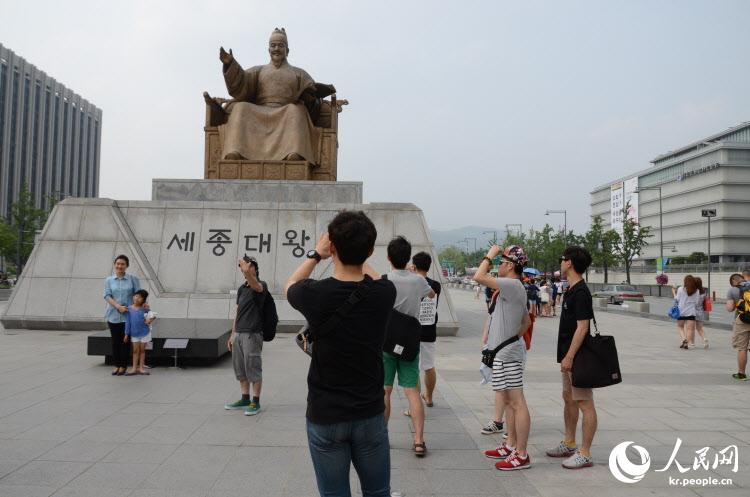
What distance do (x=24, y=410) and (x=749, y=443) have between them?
6676 millimetres

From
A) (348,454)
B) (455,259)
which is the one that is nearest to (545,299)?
(348,454)

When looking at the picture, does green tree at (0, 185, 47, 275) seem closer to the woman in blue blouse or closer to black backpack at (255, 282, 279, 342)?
the woman in blue blouse

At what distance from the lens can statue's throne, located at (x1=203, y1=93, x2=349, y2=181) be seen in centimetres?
1271

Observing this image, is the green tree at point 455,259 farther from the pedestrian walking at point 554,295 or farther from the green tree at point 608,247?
the pedestrian walking at point 554,295

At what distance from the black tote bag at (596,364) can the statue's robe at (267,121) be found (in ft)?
32.4

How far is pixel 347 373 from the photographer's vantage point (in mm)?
2238

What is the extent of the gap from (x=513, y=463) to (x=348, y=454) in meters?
2.16

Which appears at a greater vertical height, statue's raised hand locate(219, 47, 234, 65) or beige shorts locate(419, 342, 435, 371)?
statue's raised hand locate(219, 47, 234, 65)

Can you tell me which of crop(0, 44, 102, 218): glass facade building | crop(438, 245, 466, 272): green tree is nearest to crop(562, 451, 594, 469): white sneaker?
crop(0, 44, 102, 218): glass facade building

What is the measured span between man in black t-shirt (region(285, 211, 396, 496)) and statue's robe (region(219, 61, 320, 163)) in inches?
428

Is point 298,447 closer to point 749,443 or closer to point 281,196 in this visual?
point 749,443

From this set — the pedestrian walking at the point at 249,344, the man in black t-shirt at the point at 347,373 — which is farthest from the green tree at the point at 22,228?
the man in black t-shirt at the point at 347,373

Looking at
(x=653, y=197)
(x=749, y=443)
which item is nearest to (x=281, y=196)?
(x=749, y=443)

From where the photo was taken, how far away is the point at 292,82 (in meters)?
13.5
